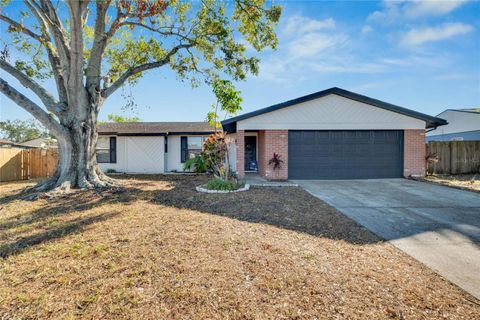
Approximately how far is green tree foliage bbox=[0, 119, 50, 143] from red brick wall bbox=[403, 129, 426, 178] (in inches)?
2458

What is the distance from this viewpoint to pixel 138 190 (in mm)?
8852

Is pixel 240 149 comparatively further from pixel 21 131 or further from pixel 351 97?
pixel 21 131

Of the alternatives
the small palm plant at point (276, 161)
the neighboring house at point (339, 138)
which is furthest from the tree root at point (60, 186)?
the small palm plant at point (276, 161)

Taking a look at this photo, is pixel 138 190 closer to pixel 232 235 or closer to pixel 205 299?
pixel 232 235

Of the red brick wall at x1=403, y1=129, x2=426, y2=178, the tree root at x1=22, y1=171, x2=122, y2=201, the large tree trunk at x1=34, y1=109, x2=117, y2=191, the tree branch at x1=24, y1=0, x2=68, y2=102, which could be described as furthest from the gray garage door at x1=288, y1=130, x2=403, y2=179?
the tree branch at x1=24, y1=0, x2=68, y2=102

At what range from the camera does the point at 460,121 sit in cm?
2420

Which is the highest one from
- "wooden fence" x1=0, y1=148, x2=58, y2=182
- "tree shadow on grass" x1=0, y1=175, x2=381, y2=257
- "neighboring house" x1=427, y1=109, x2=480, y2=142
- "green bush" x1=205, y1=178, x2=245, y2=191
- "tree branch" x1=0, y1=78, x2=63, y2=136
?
"neighboring house" x1=427, y1=109, x2=480, y2=142

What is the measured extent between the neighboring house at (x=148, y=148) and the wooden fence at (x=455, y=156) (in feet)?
42.1

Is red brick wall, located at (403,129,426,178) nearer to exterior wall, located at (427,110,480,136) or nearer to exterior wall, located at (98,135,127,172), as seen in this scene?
exterior wall, located at (98,135,127,172)

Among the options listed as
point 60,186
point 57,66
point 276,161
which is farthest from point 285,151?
point 57,66

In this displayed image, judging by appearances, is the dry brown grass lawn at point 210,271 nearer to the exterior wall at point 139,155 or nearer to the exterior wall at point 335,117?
the exterior wall at point 335,117

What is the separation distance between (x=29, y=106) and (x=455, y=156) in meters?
19.6

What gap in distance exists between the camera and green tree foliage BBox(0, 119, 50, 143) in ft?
164

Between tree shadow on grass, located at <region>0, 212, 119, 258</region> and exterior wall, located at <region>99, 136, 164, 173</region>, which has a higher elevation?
exterior wall, located at <region>99, 136, 164, 173</region>
